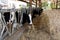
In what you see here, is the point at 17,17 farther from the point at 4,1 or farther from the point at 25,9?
the point at 4,1

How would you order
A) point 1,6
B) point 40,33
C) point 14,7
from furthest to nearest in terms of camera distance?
point 40,33
point 14,7
point 1,6

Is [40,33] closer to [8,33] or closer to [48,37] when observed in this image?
[48,37]

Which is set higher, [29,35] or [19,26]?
[19,26]

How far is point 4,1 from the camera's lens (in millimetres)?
2658

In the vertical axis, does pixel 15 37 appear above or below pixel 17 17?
below

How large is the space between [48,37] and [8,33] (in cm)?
90

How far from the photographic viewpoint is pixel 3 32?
2926mm

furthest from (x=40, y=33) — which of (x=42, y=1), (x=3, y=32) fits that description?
(x=42, y=1)

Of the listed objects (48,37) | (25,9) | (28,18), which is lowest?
(48,37)

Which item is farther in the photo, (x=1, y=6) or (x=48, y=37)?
(x=48, y=37)

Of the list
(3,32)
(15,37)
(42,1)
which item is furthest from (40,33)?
(42,1)

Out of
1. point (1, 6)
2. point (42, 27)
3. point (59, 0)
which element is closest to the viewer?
point (1, 6)

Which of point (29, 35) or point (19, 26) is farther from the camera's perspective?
point (19, 26)

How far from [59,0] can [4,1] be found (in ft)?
11.9
